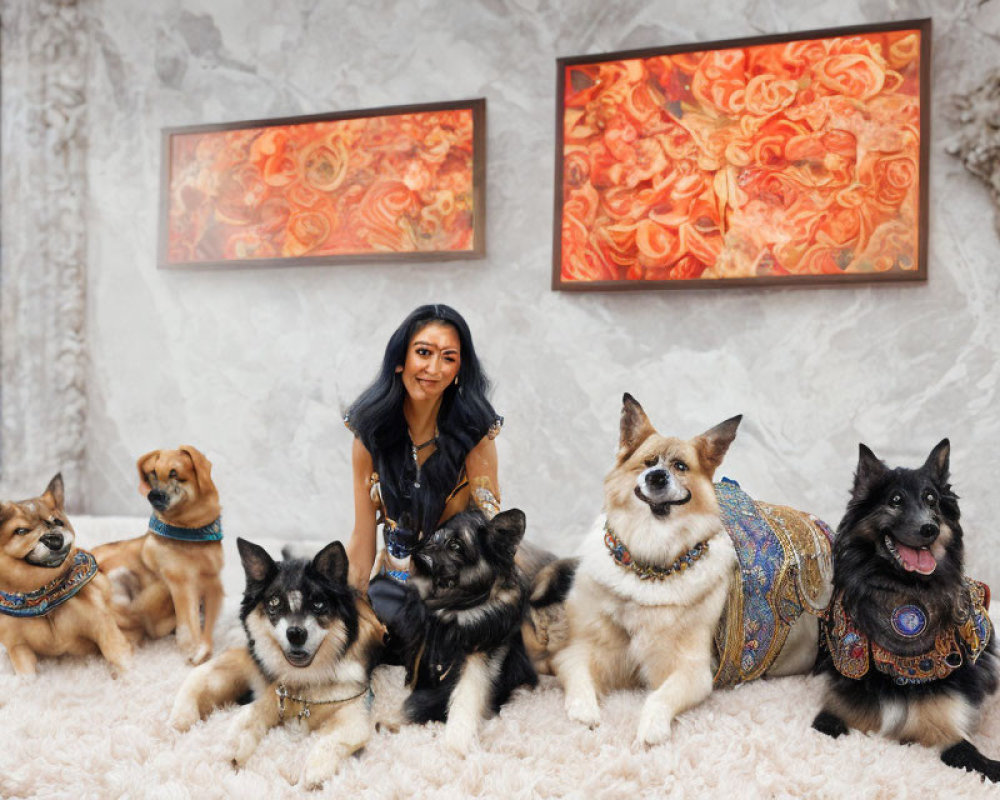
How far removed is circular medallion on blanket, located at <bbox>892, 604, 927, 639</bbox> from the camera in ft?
5.63

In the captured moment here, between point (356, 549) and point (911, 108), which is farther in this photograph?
point (911, 108)

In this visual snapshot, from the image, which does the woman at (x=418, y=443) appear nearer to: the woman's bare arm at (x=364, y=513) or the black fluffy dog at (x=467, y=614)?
the woman's bare arm at (x=364, y=513)

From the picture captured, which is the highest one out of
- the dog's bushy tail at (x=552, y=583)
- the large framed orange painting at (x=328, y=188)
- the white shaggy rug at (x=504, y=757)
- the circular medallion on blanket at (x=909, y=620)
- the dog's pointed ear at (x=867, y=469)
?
the large framed orange painting at (x=328, y=188)

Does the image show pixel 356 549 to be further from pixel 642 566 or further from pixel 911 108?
A: pixel 911 108

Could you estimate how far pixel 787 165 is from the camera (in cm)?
324

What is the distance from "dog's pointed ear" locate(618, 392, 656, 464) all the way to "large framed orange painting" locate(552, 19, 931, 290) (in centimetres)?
146

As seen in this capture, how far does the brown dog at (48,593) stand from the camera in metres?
2.03

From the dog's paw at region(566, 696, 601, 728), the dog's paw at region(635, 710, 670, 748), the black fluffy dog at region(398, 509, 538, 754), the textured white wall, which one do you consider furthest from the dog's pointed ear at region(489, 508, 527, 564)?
the textured white wall

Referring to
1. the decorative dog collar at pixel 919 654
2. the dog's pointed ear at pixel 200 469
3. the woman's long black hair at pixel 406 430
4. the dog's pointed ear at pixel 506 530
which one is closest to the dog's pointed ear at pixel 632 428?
the dog's pointed ear at pixel 506 530

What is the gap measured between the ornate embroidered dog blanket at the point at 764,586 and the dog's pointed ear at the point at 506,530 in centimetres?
62

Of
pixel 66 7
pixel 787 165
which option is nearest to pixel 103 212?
pixel 66 7

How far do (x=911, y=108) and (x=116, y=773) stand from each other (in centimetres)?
354

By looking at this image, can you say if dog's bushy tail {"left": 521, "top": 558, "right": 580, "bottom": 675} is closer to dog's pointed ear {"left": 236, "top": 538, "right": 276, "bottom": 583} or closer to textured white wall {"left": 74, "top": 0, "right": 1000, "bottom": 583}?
dog's pointed ear {"left": 236, "top": 538, "right": 276, "bottom": 583}

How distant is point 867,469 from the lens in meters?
1.81
